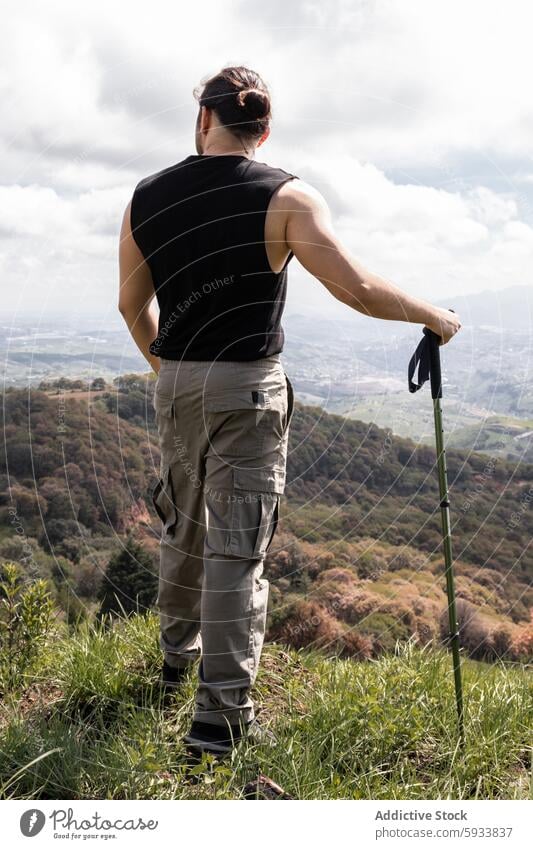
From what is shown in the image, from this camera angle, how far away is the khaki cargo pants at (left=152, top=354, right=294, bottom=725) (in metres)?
3.16

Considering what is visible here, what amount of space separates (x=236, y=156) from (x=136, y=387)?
5.52 metres

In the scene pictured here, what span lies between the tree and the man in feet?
4.79

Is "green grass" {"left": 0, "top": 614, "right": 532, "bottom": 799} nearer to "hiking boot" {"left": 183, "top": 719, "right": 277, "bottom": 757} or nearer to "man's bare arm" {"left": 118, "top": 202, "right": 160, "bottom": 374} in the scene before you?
"hiking boot" {"left": 183, "top": 719, "right": 277, "bottom": 757}

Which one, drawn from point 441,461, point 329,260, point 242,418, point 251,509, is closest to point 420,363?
point 441,461

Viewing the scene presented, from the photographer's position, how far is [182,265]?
321 cm

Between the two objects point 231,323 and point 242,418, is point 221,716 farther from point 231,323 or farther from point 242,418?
point 231,323

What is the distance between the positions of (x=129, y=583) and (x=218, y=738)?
8.10 feet

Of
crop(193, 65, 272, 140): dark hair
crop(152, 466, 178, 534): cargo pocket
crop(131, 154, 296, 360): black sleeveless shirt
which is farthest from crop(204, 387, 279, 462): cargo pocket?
crop(193, 65, 272, 140): dark hair

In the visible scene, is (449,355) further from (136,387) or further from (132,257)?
(136,387)

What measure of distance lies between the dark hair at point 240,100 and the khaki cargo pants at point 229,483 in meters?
0.96

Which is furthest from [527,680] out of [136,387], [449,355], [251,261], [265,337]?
[136,387]

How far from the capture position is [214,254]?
3.09 m

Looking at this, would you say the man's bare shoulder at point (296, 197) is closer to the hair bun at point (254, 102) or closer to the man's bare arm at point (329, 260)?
the man's bare arm at point (329, 260)

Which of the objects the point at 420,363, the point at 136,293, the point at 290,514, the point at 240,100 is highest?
the point at 240,100
